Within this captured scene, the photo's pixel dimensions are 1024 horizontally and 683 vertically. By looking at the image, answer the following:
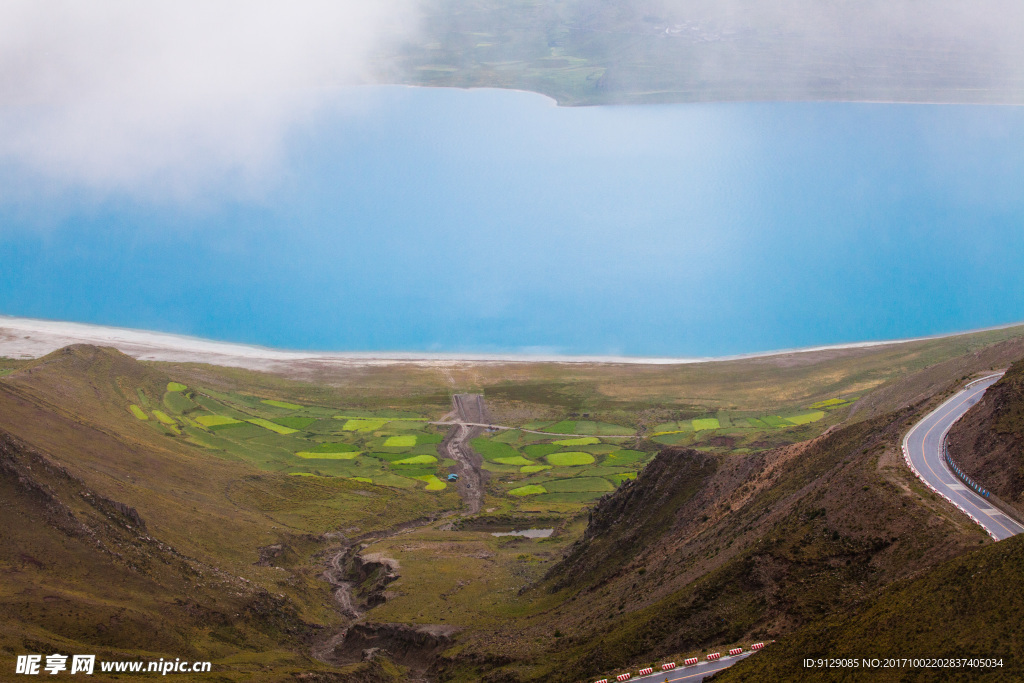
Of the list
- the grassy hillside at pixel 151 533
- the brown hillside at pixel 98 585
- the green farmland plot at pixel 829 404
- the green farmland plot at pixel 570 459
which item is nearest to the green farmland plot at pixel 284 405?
the grassy hillside at pixel 151 533

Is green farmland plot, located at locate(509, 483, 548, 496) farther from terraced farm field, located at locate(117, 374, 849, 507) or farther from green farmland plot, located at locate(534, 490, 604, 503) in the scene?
green farmland plot, located at locate(534, 490, 604, 503)

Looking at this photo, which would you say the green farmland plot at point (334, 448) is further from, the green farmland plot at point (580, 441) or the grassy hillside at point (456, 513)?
the green farmland plot at point (580, 441)

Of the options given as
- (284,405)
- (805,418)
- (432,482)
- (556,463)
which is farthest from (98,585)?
(805,418)

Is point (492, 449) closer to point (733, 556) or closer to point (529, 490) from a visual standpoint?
point (529, 490)

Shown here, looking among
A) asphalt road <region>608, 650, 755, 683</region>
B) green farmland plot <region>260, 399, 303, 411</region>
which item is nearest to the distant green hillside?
green farmland plot <region>260, 399, 303, 411</region>

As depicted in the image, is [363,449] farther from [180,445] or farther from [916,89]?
[916,89]

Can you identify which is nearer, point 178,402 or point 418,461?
point 418,461
